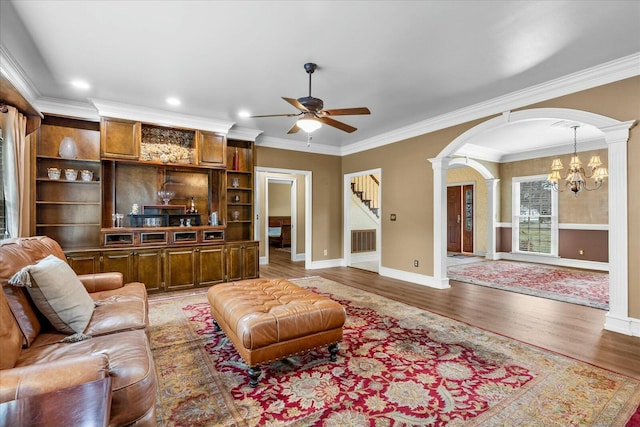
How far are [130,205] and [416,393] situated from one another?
200 inches

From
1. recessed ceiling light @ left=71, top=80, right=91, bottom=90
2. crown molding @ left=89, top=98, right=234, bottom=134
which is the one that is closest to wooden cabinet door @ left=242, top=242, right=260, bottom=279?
crown molding @ left=89, top=98, right=234, bottom=134

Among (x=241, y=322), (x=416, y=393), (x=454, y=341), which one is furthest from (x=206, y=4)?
(x=454, y=341)

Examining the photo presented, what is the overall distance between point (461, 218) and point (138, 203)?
29.2 ft

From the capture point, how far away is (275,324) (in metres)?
2.27

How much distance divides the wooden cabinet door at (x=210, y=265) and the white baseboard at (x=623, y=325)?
530 cm

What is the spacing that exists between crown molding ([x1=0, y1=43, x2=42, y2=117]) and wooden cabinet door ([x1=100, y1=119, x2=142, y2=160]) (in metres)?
0.83

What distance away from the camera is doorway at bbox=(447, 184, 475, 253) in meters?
9.47

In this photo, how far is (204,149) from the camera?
17.6 ft

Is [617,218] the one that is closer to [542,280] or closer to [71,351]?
[542,280]

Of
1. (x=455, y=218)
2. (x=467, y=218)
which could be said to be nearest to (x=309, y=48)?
(x=467, y=218)

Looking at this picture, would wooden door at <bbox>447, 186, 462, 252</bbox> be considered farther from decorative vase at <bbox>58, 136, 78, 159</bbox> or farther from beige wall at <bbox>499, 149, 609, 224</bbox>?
decorative vase at <bbox>58, 136, 78, 159</bbox>

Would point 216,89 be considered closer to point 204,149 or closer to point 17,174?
point 204,149

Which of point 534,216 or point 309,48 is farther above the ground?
point 309,48

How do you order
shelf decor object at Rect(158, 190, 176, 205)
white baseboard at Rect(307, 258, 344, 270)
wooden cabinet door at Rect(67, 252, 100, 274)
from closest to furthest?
wooden cabinet door at Rect(67, 252, 100, 274)
shelf decor object at Rect(158, 190, 176, 205)
white baseboard at Rect(307, 258, 344, 270)
